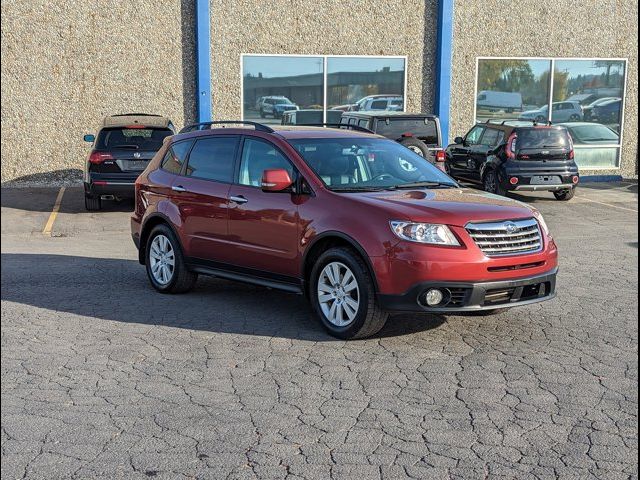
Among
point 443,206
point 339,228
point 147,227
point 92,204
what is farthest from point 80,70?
point 443,206

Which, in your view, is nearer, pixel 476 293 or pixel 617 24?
pixel 476 293

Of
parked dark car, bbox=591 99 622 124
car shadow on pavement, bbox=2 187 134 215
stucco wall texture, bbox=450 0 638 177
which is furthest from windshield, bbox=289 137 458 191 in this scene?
parked dark car, bbox=591 99 622 124

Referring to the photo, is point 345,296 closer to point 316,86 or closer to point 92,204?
point 92,204

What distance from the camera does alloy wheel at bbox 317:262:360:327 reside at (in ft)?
20.9

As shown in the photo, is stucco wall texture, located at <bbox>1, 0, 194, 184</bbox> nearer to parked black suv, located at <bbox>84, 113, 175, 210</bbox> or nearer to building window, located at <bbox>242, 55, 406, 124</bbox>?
building window, located at <bbox>242, 55, 406, 124</bbox>

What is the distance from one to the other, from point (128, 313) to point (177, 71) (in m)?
12.9

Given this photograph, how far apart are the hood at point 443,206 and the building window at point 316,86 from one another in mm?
13205

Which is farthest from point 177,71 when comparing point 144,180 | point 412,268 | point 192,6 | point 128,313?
point 412,268

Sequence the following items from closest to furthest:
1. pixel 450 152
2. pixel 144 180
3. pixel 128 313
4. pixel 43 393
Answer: pixel 43 393, pixel 128 313, pixel 144 180, pixel 450 152

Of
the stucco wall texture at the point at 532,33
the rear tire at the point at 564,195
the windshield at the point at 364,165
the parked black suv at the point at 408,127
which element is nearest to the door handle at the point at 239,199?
the windshield at the point at 364,165

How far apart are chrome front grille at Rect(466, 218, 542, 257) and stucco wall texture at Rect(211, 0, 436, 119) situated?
13.9 meters

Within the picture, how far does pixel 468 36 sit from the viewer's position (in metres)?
20.5

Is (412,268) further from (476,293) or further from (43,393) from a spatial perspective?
(43,393)

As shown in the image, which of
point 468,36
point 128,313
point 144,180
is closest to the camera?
point 128,313
